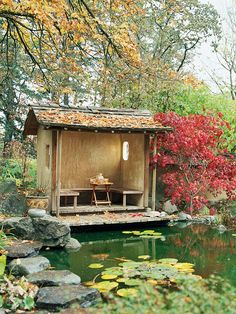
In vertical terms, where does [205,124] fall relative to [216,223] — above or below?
above

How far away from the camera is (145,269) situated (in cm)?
703

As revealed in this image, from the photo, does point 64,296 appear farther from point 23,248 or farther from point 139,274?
point 23,248

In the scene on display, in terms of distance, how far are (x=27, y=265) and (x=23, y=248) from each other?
3.25 feet

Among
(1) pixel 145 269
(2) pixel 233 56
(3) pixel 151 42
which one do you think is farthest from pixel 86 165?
(2) pixel 233 56

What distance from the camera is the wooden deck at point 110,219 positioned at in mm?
10312

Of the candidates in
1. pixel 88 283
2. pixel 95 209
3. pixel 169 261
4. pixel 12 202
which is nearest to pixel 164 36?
pixel 95 209

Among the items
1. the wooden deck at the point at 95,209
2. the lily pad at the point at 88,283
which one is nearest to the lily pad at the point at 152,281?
the lily pad at the point at 88,283

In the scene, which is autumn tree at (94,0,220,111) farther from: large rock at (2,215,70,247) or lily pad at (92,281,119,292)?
lily pad at (92,281,119,292)

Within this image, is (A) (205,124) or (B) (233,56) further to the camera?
(B) (233,56)

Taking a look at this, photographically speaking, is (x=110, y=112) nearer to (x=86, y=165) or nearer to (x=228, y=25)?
(x=86, y=165)

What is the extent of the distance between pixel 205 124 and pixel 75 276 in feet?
24.6

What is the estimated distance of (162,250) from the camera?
28.7 feet

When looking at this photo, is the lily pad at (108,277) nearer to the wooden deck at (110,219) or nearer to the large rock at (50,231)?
the large rock at (50,231)

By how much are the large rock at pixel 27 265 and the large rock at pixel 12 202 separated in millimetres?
3645
